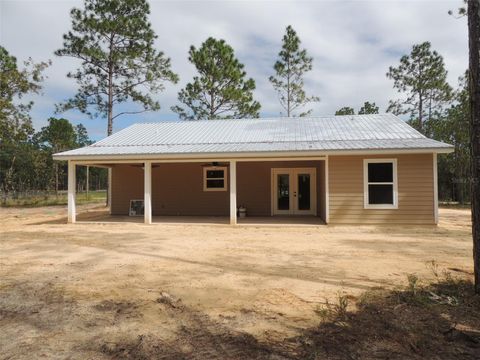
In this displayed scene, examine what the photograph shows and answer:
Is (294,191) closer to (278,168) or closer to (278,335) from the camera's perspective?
(278,168)

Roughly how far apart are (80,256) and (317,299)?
5.13 meters

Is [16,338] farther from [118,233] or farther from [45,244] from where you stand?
[118,233]

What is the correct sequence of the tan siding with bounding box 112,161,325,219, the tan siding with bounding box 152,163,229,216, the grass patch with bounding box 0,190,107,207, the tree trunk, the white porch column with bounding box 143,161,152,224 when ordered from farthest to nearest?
the grass patch with bounding box 0,190,107,207, the tan siding with bounding box 152,163,229,216, the tan siding with bounding box 112,161,325,219, the white porch column with bounding box 143,161,152,224, the tree trunk

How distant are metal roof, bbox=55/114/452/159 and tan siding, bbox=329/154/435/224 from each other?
54cm

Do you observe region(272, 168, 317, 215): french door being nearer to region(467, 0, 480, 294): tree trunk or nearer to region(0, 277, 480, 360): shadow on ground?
region(0, 277, 480, 360): shadow on ground

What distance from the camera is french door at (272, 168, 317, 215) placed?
51.8 feet

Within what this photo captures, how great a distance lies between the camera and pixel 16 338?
11.8 feet

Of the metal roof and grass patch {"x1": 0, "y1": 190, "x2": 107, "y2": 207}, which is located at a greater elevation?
the metal roof

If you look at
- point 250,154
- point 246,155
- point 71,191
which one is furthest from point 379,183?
point 71,191

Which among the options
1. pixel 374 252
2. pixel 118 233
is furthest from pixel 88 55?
pixel 374 252

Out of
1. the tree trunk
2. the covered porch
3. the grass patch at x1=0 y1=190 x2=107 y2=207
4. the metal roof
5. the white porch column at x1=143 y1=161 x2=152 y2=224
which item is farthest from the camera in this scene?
the grass patch at x1=0 y1=190 x2=107 y2=207

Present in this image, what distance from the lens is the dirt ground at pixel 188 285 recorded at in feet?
11.5

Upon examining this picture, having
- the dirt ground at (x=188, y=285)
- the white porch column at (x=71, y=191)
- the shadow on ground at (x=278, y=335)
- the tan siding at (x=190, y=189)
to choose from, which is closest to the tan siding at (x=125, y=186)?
the tan siding at (x=190, y=189)

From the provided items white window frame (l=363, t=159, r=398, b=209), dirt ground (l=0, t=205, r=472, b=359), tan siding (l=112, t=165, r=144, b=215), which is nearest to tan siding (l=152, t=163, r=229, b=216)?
tan siding (l=112, t=165, r=144, b=215)
